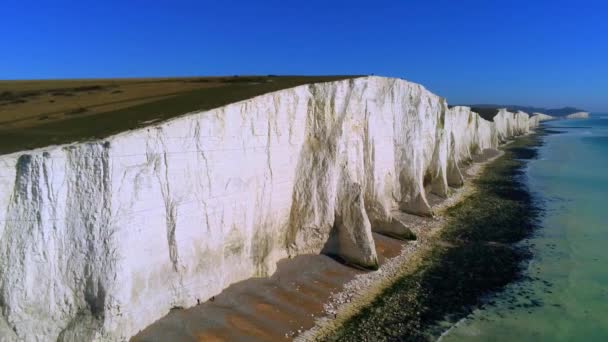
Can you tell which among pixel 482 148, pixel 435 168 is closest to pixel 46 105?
pixel 435 168

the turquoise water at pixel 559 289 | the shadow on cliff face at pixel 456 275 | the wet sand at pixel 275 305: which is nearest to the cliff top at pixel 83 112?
the wet sand at pixel 275 305

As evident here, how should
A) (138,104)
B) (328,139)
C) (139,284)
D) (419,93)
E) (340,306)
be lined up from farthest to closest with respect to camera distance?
1. (419,93)
2. (328,139)
3. (138,104)
4. (340,306)
5. (139,284)

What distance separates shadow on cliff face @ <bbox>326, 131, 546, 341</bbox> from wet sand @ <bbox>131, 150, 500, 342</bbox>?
1109 mm

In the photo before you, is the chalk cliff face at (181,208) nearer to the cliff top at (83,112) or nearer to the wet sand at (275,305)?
the wet sand at (275,305)

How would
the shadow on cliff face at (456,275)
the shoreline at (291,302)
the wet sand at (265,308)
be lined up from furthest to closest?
1. the shadow on cliff face at (456,275)
2. the shoreline at (291,302)
3. the wet sand at (265,308)

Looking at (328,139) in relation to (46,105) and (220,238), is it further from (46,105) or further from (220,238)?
(46,105)

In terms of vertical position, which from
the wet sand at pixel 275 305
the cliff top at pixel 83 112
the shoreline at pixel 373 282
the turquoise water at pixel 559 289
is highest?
the cliff top at pixel 83 112

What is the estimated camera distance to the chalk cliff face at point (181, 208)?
8.72 m

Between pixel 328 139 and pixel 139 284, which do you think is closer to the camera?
pixel 139 284

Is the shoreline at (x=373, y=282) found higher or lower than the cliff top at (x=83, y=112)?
lower

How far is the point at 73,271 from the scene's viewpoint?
30.1 feet

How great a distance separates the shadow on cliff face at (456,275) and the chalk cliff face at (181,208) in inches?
87.2

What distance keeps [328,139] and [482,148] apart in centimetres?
4634

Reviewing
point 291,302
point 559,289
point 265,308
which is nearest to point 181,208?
point 265,308
